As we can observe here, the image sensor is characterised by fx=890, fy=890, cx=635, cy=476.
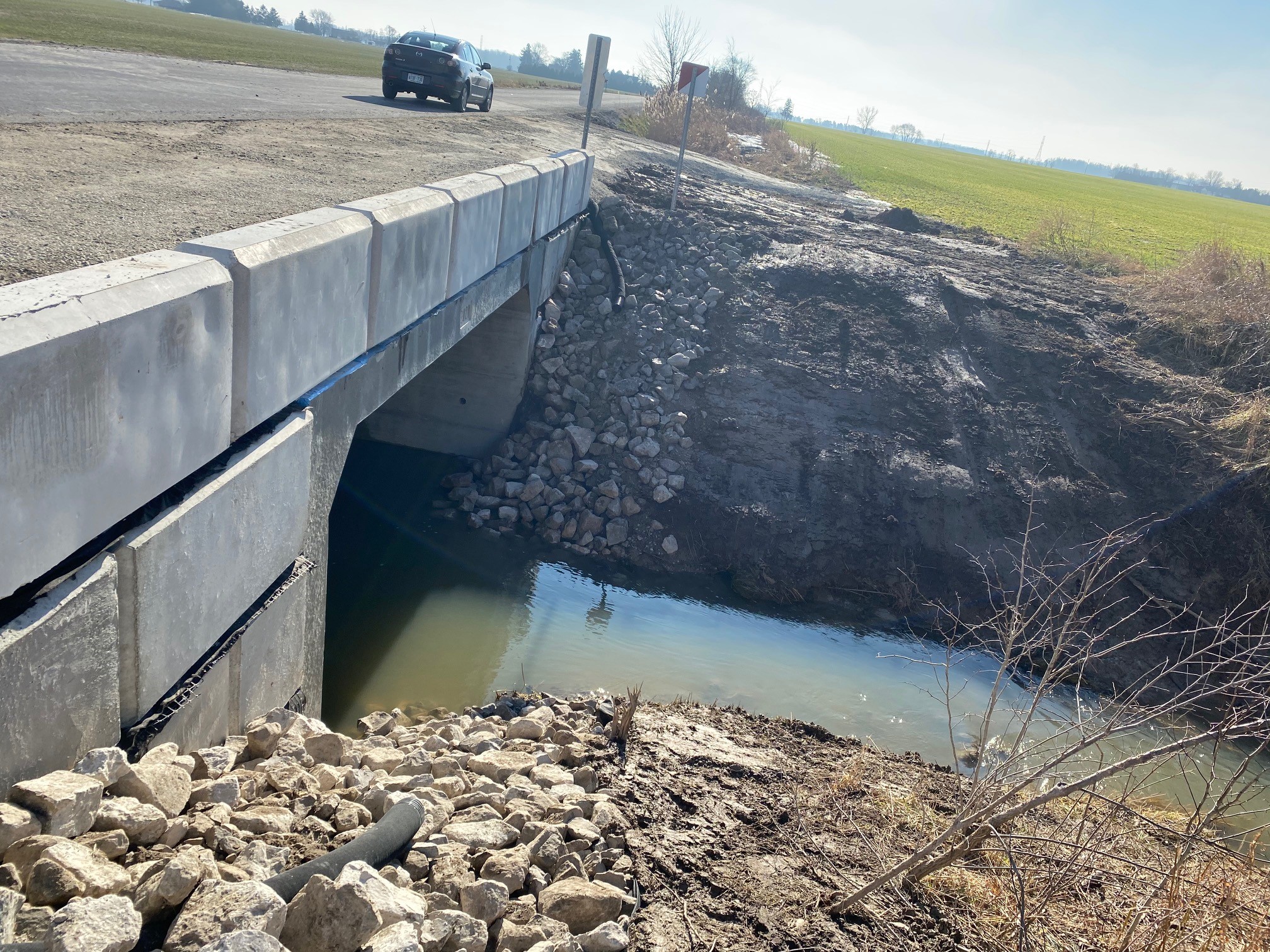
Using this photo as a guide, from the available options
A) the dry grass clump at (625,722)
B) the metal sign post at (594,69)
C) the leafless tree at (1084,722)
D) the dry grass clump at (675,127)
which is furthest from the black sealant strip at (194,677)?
the dry grass clump at (675,127)

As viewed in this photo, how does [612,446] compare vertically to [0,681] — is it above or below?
below

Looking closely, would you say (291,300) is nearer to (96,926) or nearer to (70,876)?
(70,876)

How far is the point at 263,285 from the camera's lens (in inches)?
157

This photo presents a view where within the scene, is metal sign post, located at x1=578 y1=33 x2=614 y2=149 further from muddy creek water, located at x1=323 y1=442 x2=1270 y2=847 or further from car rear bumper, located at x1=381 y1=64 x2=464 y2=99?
muddy creek water, located at x1=323 y1=442 x2=1270 y2=847

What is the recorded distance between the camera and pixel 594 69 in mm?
13906

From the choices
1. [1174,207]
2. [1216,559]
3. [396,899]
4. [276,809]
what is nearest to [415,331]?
[276,809]

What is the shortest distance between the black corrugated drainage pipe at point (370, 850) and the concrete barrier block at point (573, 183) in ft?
31.0

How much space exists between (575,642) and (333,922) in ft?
20.6

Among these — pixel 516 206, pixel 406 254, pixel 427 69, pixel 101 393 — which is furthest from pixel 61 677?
pixel 427 69

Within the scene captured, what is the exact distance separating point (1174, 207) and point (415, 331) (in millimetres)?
55460

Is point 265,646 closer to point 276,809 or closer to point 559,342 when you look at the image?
point 276,809

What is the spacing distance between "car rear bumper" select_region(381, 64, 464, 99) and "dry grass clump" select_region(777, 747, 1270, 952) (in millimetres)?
16765

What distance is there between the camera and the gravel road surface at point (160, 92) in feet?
28.5

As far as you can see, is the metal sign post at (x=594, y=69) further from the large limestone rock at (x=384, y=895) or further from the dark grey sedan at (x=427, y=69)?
the large limestone rock at (x=384, y=895)
